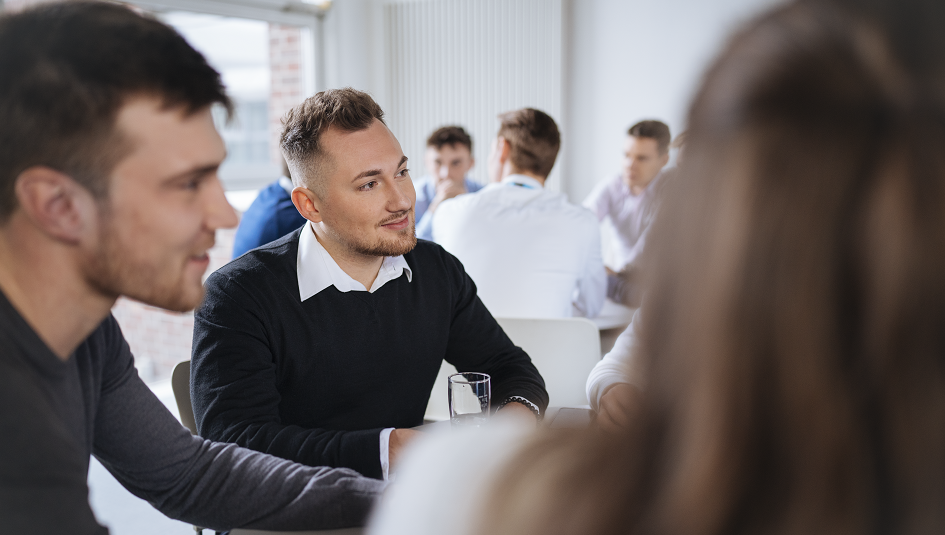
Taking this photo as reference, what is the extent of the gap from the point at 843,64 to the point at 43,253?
2.89 feet

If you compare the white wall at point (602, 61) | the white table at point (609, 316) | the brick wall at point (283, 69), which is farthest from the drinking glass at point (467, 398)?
the brick wall at point (283, 69)

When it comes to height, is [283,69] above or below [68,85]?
above

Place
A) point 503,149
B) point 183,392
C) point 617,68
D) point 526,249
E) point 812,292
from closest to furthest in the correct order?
1. point 812,292
2. point 183,392
3. point 526,249
4. point 503,149
5. point 617,68

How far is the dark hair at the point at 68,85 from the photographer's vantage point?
0.83 metres

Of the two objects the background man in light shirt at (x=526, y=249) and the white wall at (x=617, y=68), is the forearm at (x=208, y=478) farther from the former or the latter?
the white wall at (x=617, y=68)

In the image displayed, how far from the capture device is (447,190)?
4.21m

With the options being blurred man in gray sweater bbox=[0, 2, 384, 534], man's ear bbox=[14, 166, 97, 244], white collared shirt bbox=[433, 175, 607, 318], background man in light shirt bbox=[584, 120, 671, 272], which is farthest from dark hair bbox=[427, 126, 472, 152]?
man's ear bbox=[14, 166, 97, 244]

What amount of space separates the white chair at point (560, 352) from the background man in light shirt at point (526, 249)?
0.71 meters

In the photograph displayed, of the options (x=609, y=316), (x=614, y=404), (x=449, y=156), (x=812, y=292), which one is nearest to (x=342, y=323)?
(x=614, y=404)

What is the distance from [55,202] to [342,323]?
825mm

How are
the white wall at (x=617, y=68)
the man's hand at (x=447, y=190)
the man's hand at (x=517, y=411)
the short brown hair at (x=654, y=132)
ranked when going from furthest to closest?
1. the white wall at (x=617, y=68)
2. the short brown hair at (x=654, y=132)
3. the man's hand at (x=447, y=190)
4. the man's hand at (x=517, y=411)

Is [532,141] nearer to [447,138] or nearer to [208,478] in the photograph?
[447,138]

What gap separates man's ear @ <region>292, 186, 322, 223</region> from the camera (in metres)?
1.80

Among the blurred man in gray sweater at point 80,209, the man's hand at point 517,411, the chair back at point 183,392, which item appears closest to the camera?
the blurred man in gray sweater at point 80,209
